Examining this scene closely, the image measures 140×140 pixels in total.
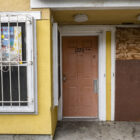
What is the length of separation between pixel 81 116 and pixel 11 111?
1747mm

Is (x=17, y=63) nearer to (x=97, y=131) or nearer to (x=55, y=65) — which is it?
(x=55, y=65)

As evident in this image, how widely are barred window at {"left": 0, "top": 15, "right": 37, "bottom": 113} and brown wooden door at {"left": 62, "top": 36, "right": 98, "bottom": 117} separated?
1239 mm

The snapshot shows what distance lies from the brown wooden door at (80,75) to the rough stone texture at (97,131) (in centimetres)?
35

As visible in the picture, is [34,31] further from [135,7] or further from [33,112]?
[135,7]

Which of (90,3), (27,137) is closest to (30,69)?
(27,137)

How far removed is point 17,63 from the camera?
7.70ft

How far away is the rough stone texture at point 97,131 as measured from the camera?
2.69 meters

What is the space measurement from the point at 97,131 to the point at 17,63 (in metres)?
2.00

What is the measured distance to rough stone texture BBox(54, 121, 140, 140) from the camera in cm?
269

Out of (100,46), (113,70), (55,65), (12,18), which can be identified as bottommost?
(113,70)

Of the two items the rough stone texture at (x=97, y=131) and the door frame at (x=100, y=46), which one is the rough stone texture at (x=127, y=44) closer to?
the door frame at (x=100, y=46)

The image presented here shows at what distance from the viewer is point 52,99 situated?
2.54 meters

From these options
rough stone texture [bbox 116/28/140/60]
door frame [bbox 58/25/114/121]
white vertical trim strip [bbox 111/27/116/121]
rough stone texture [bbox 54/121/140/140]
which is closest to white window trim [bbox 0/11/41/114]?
rough stone texture [bbox 54/121/140/140]

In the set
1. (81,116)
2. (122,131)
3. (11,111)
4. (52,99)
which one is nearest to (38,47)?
(52,99)
